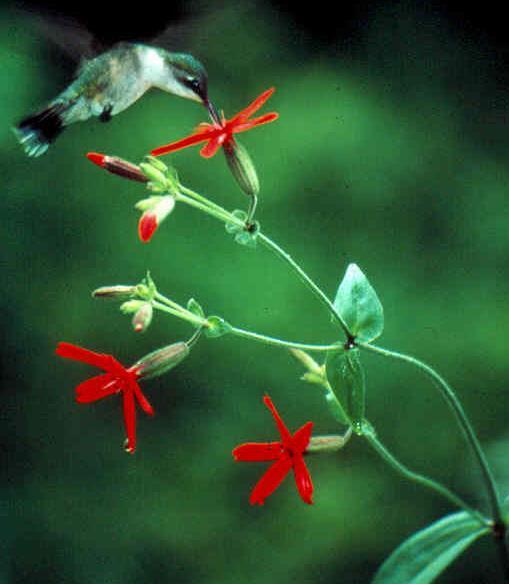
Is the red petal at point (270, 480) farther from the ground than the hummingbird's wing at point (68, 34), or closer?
closer

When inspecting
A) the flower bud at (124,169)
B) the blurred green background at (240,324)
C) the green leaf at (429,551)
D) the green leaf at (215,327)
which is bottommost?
the blurred green background at (240,324)

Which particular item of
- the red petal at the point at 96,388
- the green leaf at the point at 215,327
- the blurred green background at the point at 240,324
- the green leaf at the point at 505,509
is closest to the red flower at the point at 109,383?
the red petal at the point at 96,388

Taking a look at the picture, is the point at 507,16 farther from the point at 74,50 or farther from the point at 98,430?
the point at 98,430

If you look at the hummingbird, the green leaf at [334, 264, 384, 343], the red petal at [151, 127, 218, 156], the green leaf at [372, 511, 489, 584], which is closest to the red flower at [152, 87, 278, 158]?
the red petal at [151, 127, 218, 156]

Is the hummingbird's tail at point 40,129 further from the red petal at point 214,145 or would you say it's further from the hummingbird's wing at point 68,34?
the red petal at point 214,145

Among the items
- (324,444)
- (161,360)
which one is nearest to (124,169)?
(161,360)

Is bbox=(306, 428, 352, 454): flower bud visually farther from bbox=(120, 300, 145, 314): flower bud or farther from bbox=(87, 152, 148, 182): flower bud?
bbox=(87, 152, 148, 182): flower bud
